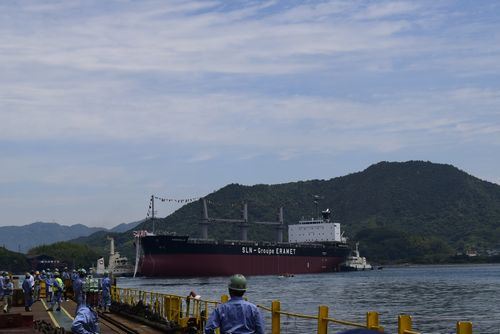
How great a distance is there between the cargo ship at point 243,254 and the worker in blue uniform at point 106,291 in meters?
78.0

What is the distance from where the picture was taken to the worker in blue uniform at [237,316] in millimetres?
8211

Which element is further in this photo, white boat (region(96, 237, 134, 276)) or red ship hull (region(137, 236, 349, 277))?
white boat (region(96, 237, 134, 276))

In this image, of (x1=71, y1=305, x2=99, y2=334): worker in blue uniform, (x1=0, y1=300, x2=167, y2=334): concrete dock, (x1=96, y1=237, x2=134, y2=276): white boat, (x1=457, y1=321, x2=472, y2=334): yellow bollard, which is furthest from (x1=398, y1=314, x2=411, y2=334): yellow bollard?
(x1=96, y1=237, x2=134, y2=276): white boat

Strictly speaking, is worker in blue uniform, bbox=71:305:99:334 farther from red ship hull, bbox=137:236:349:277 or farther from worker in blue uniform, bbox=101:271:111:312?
red ship hull, bbox=137:236:349:277

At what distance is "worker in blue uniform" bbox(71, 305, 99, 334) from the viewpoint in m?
9.15

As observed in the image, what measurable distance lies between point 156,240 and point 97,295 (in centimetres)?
7839

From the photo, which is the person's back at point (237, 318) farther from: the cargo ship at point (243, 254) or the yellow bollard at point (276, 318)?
the cargo ship at point (243, 254)

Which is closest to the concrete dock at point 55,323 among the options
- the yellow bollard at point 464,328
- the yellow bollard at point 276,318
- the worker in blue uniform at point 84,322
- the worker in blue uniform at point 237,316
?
the yellow bollard at point 276,318

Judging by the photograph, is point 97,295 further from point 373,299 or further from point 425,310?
point 373,299

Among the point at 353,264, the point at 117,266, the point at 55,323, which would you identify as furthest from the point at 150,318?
the point at 117,266

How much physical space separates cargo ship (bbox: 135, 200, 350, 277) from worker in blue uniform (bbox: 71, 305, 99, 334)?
97493mm

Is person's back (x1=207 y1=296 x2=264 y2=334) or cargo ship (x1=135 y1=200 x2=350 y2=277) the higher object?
cargo ship (x1=135 y1=200 x2=350 y2=277)

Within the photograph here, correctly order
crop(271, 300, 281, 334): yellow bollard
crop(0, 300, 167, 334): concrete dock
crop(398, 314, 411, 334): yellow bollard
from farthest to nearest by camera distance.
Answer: crop(0, 300, 167, 334): concrete dock < crop(271, 300, 281, 334): yellow bollard < crop(398, 314, 411, 334): yellow bollard

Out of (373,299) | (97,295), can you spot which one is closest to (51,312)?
(97,295)
